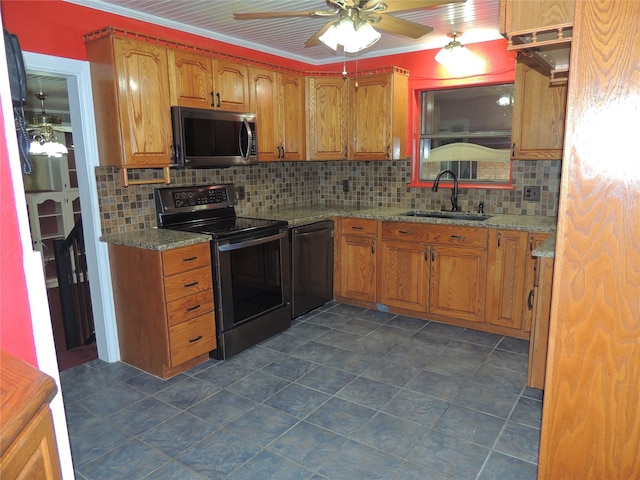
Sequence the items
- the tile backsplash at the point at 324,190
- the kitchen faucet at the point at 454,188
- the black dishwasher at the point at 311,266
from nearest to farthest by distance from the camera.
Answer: the tile backsplash at the point at 324,190 < the black dishwasher at the point at 311,266 < the kitchen faucet at the point at 454,188

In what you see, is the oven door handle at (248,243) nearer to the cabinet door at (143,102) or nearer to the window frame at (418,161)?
the cabinet door at (143,102)

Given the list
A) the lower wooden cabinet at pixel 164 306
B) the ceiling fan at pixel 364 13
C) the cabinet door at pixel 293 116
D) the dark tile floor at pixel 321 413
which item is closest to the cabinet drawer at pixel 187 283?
the lower wooden cabinet at pixel 164 306

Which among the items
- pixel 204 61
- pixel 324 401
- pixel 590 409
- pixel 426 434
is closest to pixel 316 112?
pixel 204 61

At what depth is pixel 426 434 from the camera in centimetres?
230

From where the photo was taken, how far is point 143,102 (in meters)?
2.87

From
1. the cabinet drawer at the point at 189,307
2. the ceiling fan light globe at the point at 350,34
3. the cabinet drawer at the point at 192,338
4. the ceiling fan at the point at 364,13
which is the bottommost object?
the cabinet drawer at the point at 192,338

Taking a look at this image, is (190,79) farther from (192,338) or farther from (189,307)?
(192,338)

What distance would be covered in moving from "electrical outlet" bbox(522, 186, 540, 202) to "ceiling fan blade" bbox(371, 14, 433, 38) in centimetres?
177

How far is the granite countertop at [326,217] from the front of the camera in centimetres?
282

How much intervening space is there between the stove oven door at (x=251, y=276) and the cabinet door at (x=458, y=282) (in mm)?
1210

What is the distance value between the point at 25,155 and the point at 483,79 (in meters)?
3.49

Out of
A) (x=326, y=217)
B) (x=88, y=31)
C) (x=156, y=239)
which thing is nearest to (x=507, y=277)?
(x=326, y=217)

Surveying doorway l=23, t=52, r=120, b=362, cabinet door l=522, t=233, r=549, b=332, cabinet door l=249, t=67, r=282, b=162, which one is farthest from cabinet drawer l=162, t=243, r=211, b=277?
cabinet door l=522, t=233, r=549, b=332

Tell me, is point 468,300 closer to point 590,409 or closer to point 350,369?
point 350,369
